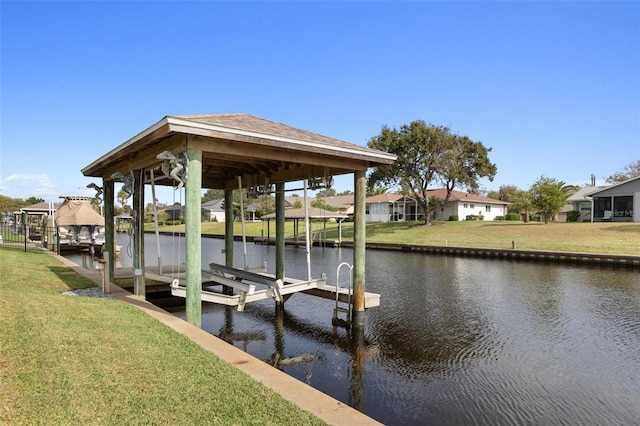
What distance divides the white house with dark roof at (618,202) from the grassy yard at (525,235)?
4.35 meters

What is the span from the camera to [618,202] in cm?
3762

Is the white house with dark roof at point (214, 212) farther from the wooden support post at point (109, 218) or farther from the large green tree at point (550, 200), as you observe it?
the wooden support post at point (109, 218)

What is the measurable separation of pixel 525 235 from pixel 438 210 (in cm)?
1874

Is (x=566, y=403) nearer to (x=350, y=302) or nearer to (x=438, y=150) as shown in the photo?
(x=350, y=302)

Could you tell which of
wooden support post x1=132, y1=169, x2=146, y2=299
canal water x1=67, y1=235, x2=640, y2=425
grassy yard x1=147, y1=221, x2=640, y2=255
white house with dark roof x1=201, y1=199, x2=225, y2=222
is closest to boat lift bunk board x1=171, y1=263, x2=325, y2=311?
canal water x1=67, y1=235, x2=640, y2=425

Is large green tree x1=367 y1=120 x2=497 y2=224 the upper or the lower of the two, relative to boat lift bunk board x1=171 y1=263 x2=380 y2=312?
upper

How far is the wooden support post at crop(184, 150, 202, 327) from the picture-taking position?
6602mm

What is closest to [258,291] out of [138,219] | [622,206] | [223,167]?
Result: [138,219]

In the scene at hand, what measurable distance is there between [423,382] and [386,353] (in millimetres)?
1362

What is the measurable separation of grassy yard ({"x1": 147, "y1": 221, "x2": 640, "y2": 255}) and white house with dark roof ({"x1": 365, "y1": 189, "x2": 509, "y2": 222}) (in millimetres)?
6819

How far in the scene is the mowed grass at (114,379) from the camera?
339 centimetres

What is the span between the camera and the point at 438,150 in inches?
1587

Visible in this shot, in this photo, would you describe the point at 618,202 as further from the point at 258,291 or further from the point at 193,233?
the point at 193,233

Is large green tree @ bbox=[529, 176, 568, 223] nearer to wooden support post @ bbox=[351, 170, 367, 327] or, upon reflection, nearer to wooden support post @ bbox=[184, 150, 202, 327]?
wooden support post @ bbox=[351, 170, 367, 327]
